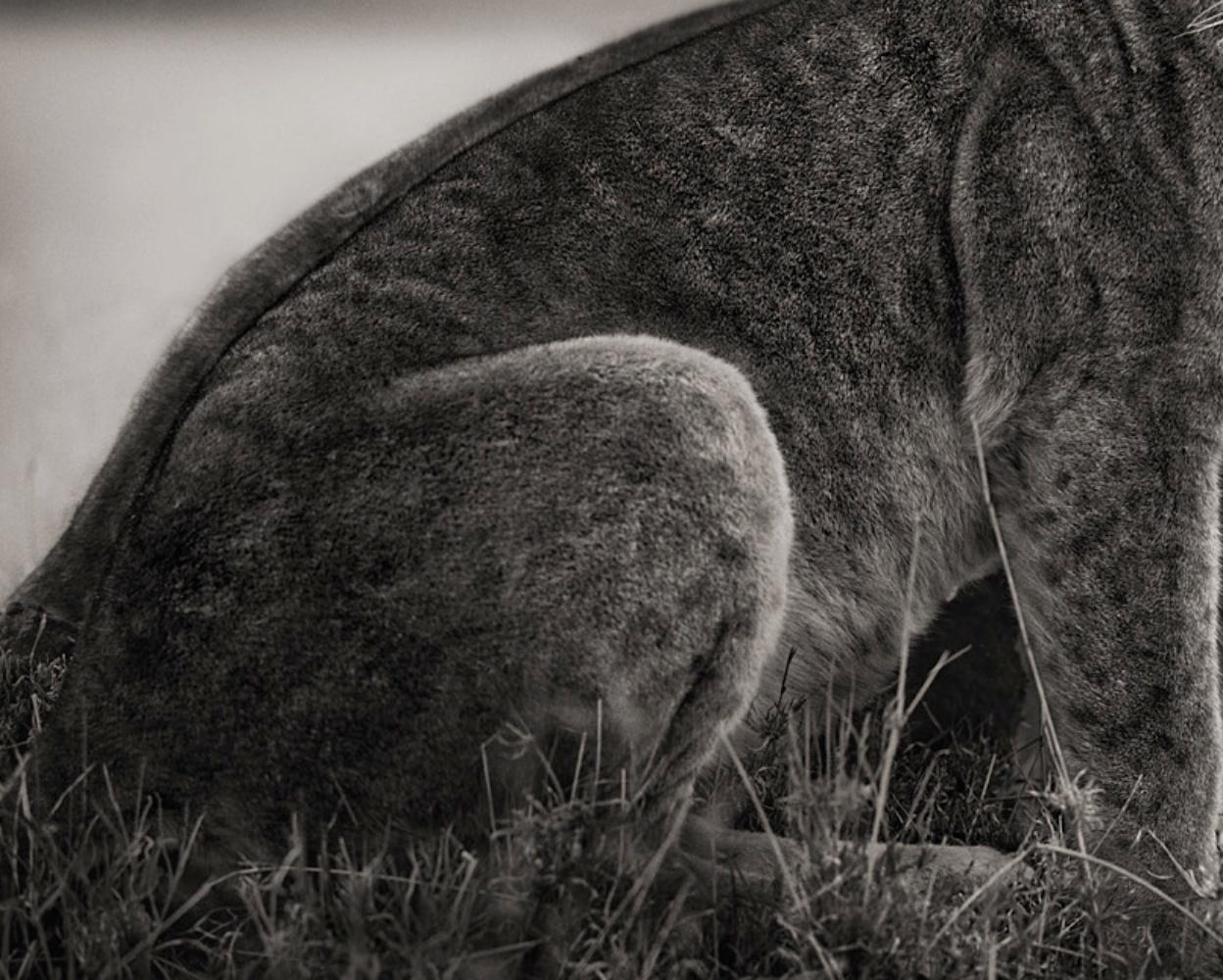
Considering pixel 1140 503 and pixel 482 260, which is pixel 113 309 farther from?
pixel 1140 503

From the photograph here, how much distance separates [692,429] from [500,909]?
102 cm

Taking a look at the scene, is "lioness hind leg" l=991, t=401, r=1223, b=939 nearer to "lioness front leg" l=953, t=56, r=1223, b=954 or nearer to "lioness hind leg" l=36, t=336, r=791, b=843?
"lioness front leg" l=953, t=56, r=1223, b=954

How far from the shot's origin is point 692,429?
2914 mm

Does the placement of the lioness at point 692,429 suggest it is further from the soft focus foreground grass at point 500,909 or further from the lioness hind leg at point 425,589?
the soft focus foreground grass at point 500,909

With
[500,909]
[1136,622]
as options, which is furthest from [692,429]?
[1136,622]

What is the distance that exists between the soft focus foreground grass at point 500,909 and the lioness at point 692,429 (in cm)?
14

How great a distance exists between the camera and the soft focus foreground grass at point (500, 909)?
2.41m

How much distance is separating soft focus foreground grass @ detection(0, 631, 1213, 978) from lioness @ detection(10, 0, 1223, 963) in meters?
0.14

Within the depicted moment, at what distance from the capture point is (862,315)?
3529 millimetres

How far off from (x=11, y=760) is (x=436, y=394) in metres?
1.53

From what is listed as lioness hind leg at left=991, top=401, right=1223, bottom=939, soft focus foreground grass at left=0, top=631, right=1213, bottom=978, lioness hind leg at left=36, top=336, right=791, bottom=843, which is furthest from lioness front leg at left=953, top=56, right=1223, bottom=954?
lioness hind leg at left=36, top=336, right=791, bottom=843

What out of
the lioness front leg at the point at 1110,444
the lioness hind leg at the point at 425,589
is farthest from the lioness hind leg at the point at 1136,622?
the lioness hind leg at the point at 425,589

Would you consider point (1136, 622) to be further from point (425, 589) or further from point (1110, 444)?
point (425, 589)

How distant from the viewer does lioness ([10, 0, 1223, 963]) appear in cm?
273
